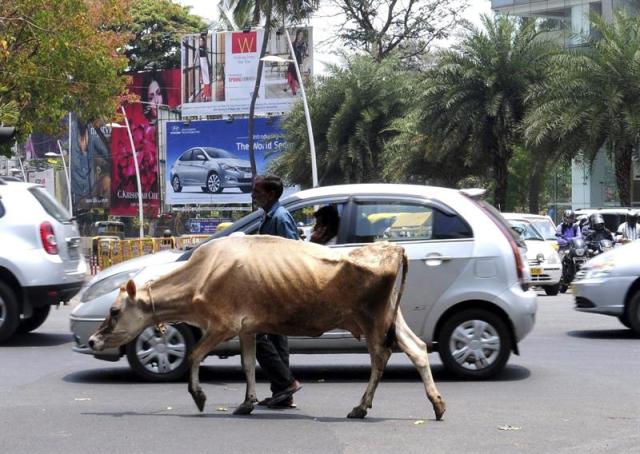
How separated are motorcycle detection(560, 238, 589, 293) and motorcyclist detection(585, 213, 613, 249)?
392 mm

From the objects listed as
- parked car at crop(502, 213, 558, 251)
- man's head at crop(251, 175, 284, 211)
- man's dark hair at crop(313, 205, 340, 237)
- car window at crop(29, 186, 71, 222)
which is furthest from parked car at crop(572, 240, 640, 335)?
parked car at crop(502, 213, 558, 251)

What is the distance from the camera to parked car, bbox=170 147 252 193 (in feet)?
196

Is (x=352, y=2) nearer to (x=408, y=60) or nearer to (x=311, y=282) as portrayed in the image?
(x=408, y=60)

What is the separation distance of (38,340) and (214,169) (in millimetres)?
45571

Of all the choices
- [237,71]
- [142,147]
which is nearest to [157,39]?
[142,147]

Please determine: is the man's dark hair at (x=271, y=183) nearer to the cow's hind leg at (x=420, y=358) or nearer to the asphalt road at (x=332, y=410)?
the cow's hind leg at (x=420, y=358)

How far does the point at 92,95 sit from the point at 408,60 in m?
26.2

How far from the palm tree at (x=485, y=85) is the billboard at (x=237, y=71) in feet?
68.6

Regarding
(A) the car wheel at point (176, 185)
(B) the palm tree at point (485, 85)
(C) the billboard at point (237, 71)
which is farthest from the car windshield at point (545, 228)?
(A) the car wheel at point (176, 185)

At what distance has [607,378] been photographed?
10.7 m

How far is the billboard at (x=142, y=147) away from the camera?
67.9 m

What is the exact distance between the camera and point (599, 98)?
102 ft

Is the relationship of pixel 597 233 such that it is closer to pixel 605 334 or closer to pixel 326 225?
pixel 605 334

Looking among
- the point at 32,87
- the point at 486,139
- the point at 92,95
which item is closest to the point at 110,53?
the point at 92,95
